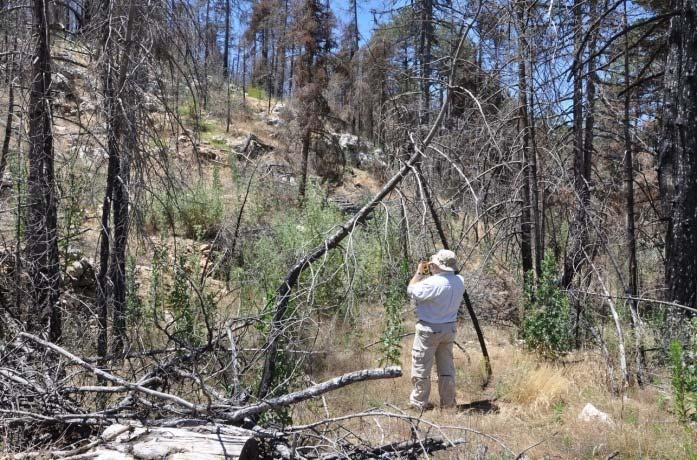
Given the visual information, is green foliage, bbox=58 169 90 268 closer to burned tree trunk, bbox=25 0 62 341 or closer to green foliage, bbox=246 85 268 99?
burned tree trunk, bbox=25 0 62 341

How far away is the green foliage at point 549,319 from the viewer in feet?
26.0

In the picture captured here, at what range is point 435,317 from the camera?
669 cm

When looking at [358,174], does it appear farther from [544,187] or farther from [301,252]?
[301,252]

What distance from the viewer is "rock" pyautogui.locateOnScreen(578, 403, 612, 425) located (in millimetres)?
5906

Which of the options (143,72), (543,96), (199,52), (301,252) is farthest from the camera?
(543,96)

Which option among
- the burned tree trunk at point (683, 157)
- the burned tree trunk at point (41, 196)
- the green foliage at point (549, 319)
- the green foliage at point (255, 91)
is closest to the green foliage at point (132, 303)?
the burned tree trunk at point (41, 196)

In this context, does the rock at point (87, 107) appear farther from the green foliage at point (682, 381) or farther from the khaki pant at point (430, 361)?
the green foliage at point (682, 381)

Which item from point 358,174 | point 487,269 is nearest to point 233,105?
point 358,174

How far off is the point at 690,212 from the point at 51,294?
673 centimetres

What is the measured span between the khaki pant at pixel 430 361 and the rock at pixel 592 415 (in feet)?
4.71

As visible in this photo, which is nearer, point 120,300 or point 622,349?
point 120,300

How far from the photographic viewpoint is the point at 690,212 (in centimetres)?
668

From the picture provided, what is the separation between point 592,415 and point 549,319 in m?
2.09

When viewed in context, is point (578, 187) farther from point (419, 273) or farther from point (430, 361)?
point (430, 361)
